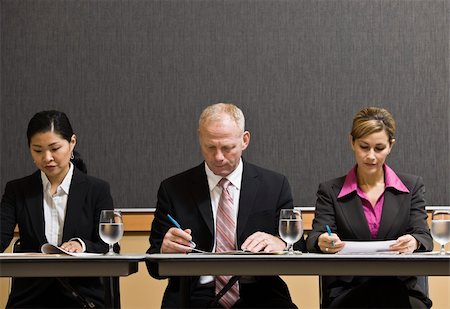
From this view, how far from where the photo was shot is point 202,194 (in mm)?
3242

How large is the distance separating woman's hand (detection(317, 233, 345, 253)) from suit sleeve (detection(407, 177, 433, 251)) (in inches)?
14.1

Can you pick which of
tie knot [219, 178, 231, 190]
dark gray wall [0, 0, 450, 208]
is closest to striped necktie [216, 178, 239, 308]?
tie knot [219, 178, 231, 190]

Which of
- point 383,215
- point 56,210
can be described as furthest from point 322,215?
point 56,210

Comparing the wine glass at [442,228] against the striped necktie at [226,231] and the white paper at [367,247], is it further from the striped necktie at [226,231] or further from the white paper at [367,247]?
the striped necktie at [226,231]

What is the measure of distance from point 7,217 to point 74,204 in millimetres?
329

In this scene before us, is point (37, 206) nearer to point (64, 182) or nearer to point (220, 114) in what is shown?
point (64, 182)

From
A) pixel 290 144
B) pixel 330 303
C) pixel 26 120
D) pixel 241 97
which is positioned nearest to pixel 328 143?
pixel 290 144

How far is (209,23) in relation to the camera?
4.36 meters

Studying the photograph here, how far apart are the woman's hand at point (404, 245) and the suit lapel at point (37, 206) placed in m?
1.49

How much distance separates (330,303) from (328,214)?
41 centimetres

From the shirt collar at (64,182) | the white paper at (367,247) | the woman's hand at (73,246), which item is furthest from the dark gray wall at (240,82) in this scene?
the white paper at (367,247)

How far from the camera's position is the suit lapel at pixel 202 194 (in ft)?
10.4

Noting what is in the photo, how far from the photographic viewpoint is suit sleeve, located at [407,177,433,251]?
10.1ft

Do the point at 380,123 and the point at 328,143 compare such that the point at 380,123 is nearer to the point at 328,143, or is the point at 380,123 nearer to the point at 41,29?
the point at 328,143
